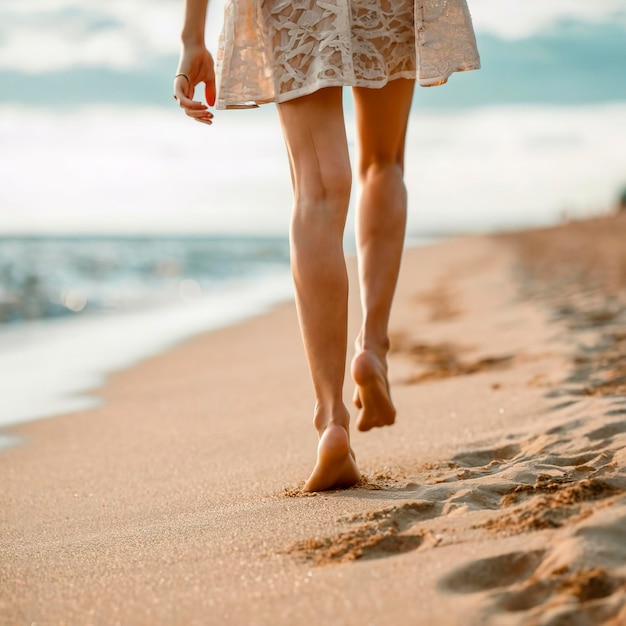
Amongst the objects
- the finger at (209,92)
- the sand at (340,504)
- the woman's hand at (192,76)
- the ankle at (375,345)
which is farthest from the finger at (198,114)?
the sand at (340,504)

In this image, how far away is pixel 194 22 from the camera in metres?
1.84

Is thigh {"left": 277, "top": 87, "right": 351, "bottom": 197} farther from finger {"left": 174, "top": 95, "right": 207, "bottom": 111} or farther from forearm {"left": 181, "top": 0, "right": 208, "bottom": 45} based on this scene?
forearm {"left": 181, "top": 0, "right": 208, "bottom": 45}

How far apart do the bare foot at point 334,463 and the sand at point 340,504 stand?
3cm

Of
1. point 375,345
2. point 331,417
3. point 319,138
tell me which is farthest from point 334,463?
point 319,138

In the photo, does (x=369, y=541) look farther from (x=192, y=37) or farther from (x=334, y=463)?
(x=192, y=37)

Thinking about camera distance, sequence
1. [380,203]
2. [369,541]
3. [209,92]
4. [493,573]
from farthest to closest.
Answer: [380,203] < [209,92] < [369,541] < [493,573]

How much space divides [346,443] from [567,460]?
0.49 metres

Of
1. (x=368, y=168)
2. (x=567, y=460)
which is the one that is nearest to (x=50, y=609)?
(x=567, y=460)

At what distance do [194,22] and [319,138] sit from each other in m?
0.41

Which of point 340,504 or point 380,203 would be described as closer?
point 340,504

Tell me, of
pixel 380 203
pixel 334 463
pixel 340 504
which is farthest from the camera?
pixel 380 203

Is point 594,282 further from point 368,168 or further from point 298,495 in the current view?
point 298,495

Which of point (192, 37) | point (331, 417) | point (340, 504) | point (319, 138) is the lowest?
point (340, 504)

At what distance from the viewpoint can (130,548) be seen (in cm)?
149
